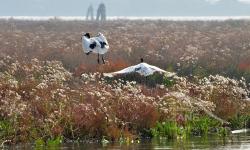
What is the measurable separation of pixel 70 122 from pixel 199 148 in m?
3.33

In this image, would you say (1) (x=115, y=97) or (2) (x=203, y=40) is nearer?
(1) (x=115, y=97)

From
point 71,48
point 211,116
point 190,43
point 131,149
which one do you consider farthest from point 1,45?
point 131,149

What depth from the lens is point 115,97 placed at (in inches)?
934

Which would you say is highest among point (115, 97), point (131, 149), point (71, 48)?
point (71, 48)

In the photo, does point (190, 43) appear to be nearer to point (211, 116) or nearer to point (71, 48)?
point (71, 48)

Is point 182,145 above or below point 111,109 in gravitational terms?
below

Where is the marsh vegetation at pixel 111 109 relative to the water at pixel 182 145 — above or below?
above

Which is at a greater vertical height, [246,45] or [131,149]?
[246,45]

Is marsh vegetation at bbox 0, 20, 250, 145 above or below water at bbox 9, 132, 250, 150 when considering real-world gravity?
above

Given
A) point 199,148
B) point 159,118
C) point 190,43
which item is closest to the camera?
point 199,148

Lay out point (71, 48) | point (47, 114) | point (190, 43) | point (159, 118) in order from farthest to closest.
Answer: point (190, 43) → point (71, 48) → point (159, 118) → point (47, 114)

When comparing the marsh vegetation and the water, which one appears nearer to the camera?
the water

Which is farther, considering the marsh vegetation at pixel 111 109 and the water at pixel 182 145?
the marsh vegetation at pixel 111 109

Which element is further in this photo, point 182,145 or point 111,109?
point 111,109
